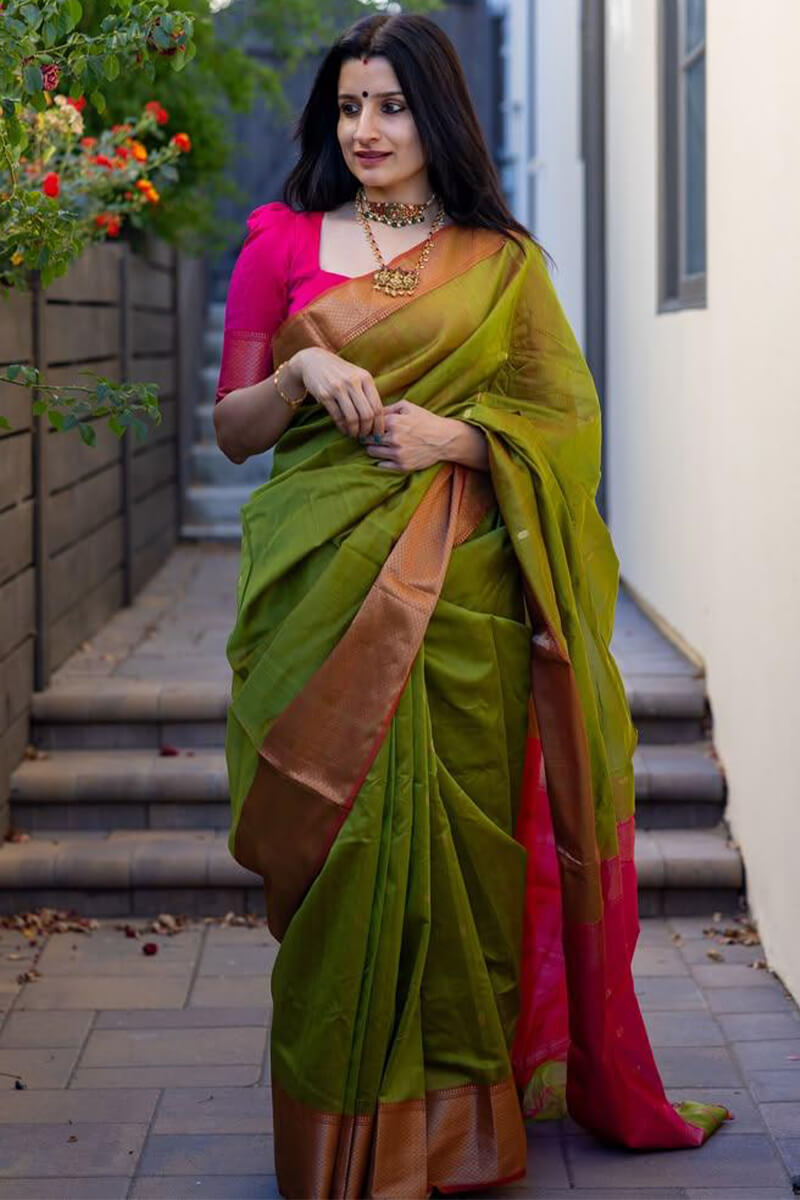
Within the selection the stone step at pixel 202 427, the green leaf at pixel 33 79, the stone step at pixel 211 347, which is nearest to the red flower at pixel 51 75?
the green leaf at pixel 33 79

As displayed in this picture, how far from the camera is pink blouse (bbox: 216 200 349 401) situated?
281 cm

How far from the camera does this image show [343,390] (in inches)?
105

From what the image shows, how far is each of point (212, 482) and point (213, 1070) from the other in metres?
5.88

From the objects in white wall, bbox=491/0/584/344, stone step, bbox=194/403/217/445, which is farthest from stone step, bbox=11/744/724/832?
stone step, bbox=194/403/217/445

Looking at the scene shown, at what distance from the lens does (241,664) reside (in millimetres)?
2857

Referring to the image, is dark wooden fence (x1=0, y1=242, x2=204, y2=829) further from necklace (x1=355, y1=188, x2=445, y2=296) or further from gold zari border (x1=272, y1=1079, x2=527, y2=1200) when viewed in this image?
gold zari border (x1=272, y1=1079, x2=527, y2=1200)

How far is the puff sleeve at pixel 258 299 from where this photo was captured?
2.82 m

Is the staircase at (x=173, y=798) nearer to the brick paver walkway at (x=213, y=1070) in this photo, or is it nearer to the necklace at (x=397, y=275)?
the brick paver walkway at (x=213, y=1070)

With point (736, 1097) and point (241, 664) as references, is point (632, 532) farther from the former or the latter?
point (241, 664)

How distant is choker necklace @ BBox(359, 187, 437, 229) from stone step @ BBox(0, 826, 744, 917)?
6.69ft

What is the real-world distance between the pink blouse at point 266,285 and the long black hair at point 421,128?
0.09 metres

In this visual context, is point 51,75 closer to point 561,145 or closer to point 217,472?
point 561,145

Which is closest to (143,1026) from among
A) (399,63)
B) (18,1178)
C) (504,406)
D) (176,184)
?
(18,1178)

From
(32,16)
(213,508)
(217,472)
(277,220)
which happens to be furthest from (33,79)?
(217,472)
